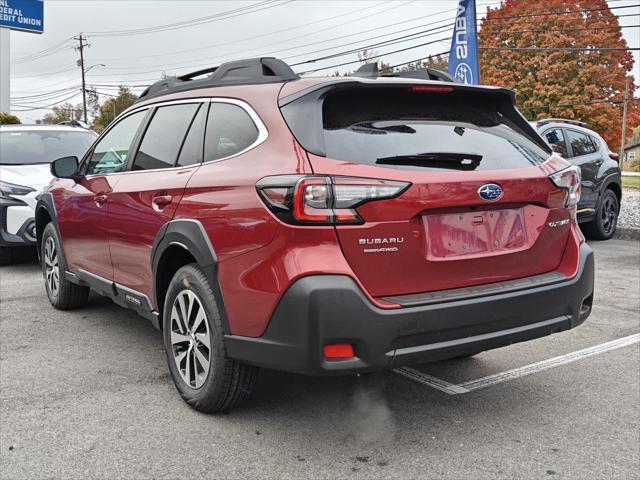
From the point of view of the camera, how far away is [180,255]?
366cm

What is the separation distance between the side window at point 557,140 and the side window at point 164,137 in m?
6.75

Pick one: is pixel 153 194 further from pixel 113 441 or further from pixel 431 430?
pixel 431 430

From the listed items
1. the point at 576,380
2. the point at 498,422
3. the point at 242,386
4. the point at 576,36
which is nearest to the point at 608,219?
the point at 576,380

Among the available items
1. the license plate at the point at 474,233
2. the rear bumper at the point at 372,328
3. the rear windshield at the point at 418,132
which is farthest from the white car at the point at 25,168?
the license plate at the point at 474,233

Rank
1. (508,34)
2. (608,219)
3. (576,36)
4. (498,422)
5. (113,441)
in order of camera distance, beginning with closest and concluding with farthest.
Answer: (113,441) < (498,422) < (608,219) < (576,36) < (508,34)

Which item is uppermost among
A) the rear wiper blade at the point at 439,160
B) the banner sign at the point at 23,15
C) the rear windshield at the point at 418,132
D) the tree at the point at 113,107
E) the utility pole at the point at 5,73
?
the tree at the point at 113,107

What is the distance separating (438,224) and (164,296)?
1.75 metres

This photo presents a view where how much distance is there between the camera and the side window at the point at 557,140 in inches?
376

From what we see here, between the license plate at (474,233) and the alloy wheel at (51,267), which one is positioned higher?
the license plate at (474,233)

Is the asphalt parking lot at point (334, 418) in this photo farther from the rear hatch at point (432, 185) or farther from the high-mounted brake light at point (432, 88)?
the high-mounted brake light at point (432, 88)

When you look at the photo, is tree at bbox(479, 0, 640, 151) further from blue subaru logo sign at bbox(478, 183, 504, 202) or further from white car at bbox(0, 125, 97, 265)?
blue subaru logo sign at bbox(478, 183, 504, 202)

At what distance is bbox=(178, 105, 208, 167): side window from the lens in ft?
12.1

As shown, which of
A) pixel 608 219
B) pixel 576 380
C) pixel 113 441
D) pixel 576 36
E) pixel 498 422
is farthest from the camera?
pixel 576 36

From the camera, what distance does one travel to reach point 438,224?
299 centimetres
